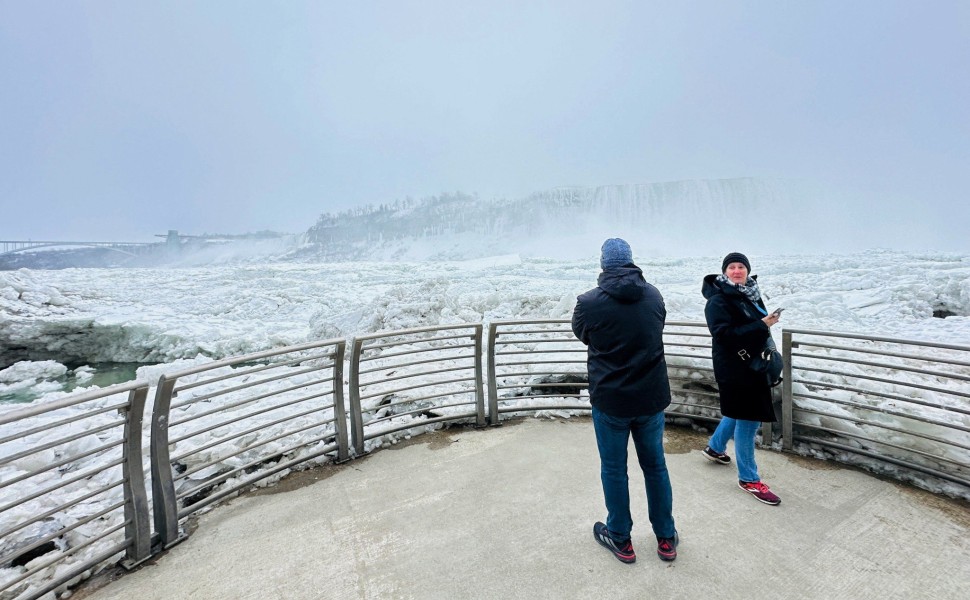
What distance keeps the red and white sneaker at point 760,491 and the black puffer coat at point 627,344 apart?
1.43m

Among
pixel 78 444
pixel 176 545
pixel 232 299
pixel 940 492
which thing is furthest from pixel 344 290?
pixel 940 492

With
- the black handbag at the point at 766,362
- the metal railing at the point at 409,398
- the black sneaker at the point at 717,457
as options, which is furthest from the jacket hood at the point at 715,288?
the metal railing at the point at 409,398

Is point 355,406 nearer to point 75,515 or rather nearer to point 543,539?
point 543,539

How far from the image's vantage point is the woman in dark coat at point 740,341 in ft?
8.93

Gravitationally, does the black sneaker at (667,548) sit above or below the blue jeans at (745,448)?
below

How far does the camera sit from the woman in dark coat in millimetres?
2723

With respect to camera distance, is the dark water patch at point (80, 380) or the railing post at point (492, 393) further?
the dark water patch at point (80, 380)

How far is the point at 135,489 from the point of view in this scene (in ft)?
8.06

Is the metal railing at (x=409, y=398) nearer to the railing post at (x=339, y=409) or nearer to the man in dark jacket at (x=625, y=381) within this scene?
the railing post at (x=339, y=409)

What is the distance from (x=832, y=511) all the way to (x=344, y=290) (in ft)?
80.9

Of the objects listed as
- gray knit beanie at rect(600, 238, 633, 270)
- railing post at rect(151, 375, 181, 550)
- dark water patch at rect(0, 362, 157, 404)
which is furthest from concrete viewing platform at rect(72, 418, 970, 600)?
dark water patch at rect(0, 362, 157, 404)

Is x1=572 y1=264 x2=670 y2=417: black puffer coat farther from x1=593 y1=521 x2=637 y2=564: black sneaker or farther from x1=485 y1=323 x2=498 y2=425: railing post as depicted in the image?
x1=485 y1=323 x2=498 y2=425: railing post

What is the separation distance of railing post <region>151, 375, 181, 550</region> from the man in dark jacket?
8.40ft

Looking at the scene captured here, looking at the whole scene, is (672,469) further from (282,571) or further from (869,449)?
(282,571)
